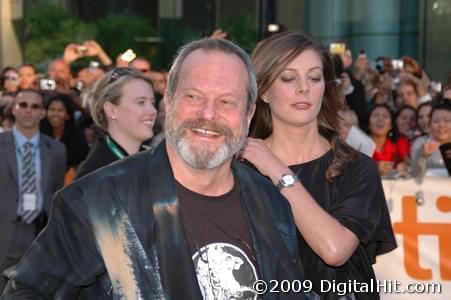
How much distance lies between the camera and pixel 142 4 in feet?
Answer: 83.0

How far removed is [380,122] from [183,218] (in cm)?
738

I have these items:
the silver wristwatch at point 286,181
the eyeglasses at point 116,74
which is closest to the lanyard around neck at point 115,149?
the eyeglasses at point 116,74

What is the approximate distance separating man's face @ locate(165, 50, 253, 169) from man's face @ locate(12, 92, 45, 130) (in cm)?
589

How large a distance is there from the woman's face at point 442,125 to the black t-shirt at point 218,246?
554cm

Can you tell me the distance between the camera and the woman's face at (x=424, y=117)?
10.3m

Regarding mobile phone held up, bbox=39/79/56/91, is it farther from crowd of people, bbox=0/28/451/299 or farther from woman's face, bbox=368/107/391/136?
crowd of people, bbox=0/28/451/299

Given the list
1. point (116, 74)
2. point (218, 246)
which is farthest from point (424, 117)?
point (218, 246)

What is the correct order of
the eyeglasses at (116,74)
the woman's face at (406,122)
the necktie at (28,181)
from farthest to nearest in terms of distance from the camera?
the woman's face at (406,122) < the necktie at (28,181) < the eyeglasses at (116,74)

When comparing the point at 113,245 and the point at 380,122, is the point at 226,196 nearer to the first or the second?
the point at 113,245

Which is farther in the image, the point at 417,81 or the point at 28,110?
the point at 417,81

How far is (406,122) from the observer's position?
10922 mm

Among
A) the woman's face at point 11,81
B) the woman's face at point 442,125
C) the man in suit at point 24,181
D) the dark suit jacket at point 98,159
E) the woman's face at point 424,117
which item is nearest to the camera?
the dark suit jacket at point 98,159

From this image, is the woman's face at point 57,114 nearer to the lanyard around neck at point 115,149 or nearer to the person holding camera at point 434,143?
the person holding camera at point 434,143

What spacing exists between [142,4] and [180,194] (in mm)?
22404
